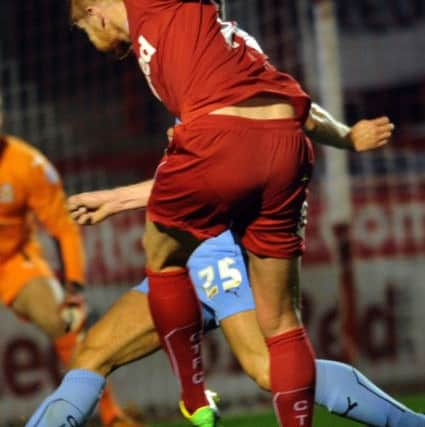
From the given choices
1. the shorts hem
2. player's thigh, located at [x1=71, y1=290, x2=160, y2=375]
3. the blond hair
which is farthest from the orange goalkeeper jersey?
the shorts hem

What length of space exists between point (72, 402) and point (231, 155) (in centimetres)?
89

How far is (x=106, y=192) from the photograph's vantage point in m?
4.14

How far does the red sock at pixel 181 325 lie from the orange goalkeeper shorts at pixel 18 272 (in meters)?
2.21

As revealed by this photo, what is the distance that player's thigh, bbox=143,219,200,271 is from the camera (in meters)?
4.06

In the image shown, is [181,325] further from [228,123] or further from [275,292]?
[228,123]

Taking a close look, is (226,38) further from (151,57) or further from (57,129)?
(57,129)

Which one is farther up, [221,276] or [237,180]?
[237,180]

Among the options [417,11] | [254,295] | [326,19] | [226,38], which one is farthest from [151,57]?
[417,11]

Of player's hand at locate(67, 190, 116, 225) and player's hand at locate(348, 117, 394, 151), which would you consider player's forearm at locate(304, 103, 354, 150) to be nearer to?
player's hand at locate(348, 117, 394, 151)

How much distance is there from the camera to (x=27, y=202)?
6625 mm

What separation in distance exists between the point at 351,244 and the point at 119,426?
2.17 meters

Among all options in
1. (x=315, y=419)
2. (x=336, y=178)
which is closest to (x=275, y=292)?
(x=315, y=419)

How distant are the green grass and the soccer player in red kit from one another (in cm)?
178

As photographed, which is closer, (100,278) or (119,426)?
(119,426)
